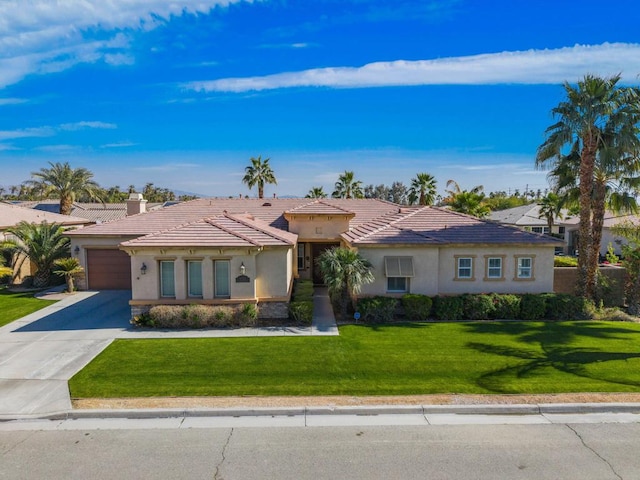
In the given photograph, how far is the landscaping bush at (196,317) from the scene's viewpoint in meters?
14.6

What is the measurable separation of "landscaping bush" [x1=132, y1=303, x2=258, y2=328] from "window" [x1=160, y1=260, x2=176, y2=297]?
2.02 ft

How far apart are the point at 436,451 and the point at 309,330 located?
7.41 meters

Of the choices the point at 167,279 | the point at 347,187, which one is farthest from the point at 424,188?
the point at 167,279

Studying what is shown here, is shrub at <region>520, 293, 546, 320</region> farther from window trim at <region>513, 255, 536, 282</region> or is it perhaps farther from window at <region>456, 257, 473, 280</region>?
window at <region>456, 257, 473, 280</region>

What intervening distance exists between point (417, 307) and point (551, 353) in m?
4.80

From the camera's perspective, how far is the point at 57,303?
1812cm

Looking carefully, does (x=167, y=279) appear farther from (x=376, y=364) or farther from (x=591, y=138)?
(x=591, y=138)

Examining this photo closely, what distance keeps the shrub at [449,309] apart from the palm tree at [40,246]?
18.5m

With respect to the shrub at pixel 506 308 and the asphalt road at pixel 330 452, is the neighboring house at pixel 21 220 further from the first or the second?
the shrub at pixel 506 308

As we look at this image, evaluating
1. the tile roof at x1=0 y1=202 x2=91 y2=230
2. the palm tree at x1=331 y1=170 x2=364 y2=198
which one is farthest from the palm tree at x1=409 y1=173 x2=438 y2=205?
the tile roof at x1=0 y1=202 x2=91 y2=230

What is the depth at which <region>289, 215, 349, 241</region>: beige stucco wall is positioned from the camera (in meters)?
21.3

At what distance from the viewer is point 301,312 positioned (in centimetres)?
1504

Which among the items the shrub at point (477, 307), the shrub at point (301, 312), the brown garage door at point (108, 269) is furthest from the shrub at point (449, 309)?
the brown garage door at point (108, 269)

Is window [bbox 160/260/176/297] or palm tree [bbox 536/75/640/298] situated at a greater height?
palm tree [bbox 536/75/640/298]
